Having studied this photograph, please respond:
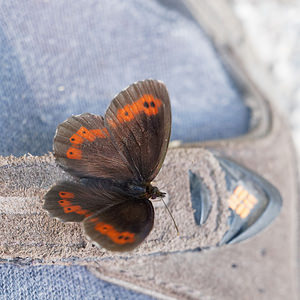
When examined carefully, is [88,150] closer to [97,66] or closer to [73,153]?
[73,153]

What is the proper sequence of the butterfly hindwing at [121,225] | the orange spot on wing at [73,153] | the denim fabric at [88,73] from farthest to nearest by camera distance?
the denim fabric at [88,73] < the orange spot on wing at [73,153] < the butterfly hindwing at [121,225]

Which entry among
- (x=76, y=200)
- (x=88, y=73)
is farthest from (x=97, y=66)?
Result: (x=76, y=200)

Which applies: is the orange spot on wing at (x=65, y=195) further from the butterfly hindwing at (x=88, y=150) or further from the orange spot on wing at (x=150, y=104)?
the orange spot on wing at (x=150, y=104)

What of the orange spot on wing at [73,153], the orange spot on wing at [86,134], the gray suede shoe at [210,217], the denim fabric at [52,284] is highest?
the orange spot on wing at [86,134]

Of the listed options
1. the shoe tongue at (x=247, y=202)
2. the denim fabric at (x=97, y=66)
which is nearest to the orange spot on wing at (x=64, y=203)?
the denim fabric at (x=97, y=66)

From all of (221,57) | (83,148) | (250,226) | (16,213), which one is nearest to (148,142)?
(83,148)

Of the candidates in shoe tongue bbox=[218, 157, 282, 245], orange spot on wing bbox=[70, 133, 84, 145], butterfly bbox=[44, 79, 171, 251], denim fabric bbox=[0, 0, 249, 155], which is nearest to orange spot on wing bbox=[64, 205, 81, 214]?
butterfly bbox=[44, 79, 171, 251]

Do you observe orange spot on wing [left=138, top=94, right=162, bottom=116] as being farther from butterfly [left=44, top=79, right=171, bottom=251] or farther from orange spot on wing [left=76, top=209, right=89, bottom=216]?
orange spot on wing [left=76, top=209, right=89, bottom=216]
